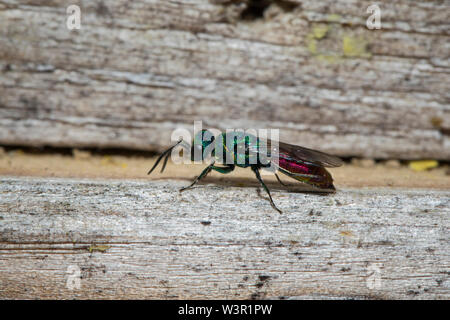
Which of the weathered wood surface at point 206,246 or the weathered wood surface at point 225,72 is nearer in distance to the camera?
the weathered wood surface at point 206,246

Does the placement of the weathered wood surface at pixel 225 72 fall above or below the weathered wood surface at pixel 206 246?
above

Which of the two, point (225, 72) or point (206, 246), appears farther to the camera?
point (225, 72)

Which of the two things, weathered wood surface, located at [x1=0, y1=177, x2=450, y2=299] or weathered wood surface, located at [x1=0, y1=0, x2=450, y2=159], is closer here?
weathered wood surface, located at [x1=0, y1=177, x2=450, y2=299]

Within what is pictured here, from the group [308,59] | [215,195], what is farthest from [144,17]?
[215,195]

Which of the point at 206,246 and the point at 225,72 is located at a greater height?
the point at 225,72

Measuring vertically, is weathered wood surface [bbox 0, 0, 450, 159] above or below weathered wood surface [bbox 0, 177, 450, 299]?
above
